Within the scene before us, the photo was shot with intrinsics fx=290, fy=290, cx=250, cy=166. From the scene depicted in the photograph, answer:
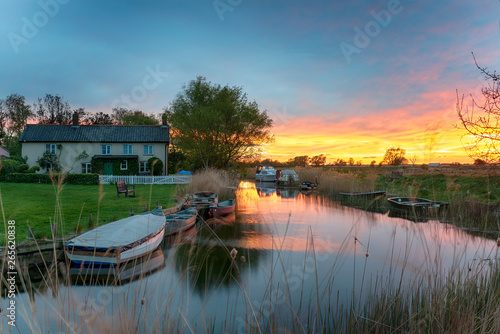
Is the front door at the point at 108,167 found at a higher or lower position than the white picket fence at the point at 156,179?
higher

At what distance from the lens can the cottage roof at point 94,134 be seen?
33.6 meters

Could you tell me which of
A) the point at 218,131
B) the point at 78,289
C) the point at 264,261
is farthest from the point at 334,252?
the point at 218,131

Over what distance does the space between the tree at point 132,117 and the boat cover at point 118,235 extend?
158 feet

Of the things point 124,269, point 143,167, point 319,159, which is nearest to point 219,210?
point 124,269

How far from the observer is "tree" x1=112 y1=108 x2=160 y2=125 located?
54.7 meters

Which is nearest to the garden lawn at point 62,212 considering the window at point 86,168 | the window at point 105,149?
the window at point 86,168

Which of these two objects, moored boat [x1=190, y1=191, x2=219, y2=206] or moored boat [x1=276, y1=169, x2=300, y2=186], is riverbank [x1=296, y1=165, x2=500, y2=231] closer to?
moored boat [x1=276, y1=169, x2=300, y2=186]

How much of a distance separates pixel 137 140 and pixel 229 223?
23253mm

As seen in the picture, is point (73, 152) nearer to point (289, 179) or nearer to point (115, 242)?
point (289, 179)

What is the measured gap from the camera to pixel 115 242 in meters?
7.86

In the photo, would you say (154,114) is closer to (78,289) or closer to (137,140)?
(137,140)

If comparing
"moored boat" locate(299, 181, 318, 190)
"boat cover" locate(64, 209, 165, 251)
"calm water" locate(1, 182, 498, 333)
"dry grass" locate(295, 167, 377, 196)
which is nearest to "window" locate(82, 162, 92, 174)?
"calm water" locate(1, 182, 498, 333)

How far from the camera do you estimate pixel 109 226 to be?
911 centimetres

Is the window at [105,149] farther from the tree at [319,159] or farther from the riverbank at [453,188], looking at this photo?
the tree at [319,159]
